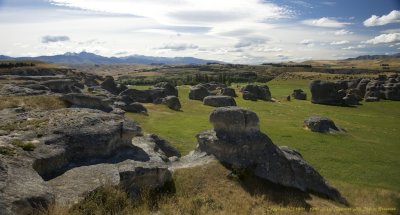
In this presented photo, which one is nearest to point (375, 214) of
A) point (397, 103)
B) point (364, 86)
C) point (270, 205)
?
point (270, 205)

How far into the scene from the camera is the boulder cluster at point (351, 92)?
97.8 metres

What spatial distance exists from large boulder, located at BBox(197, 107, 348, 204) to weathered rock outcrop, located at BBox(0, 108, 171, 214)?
14.4 ft

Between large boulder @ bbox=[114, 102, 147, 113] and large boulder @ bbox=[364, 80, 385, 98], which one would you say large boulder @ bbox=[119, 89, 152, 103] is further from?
large boulder @ bbox=[364, 80, 385, 98]

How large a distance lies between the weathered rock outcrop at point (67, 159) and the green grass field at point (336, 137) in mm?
14507

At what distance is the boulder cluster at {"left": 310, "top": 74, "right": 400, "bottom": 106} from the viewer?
9781cm

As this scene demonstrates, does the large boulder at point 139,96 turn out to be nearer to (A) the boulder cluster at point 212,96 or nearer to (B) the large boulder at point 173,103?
(B) the large boulder at point 173,103

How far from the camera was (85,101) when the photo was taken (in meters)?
44.5

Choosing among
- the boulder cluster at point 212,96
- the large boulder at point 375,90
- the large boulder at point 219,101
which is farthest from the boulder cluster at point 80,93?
the large boulder at point 375,90

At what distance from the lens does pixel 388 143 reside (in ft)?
162

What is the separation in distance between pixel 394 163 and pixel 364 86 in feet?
271

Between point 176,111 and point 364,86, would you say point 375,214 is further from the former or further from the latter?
point 364,86

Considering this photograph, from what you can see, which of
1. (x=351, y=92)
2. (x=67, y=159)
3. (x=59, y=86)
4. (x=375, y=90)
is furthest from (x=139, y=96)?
(x=375, y=90)

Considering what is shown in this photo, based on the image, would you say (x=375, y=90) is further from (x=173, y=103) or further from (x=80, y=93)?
(x=80, y=93)

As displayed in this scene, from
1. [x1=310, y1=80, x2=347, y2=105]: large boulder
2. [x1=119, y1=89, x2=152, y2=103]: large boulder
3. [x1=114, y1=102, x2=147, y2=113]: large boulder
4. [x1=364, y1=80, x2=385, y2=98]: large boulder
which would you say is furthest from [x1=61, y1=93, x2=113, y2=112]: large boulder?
[x1=364, y1=80, x2=385, y2=98]: large boulder
